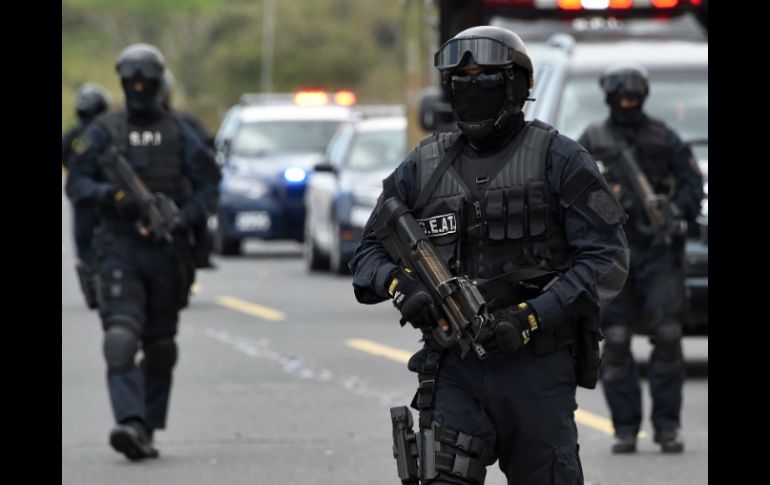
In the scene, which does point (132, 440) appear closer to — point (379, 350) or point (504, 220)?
point (504, 220)

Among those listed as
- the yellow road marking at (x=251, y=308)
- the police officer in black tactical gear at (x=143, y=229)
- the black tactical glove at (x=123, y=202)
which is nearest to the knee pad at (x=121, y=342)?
the police officer in black tactical gear at (x=143, y=229)

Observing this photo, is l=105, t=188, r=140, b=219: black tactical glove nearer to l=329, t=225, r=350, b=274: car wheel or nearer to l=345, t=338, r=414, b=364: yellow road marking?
l=345, t=338, r=414, b=364: yellow road marking

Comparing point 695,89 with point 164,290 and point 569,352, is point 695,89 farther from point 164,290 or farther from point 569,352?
point 569,352

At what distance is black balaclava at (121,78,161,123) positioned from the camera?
10.2 m

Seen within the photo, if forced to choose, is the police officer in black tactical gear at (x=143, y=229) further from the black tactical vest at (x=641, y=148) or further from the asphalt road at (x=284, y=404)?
the black tactical vest at (x=641, y=148)

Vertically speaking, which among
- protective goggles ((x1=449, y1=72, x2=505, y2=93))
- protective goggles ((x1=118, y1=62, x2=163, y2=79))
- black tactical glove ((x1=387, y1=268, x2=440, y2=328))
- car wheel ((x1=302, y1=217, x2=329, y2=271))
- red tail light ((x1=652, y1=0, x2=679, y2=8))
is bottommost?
car wheel ((x1=302, y1=217, x2=329, y2=271))

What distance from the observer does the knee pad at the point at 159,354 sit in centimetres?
1026

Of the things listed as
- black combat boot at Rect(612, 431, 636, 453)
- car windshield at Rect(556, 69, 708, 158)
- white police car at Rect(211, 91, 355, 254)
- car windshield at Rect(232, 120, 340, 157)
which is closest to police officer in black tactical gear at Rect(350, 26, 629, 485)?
black combat boot at Rect(612, 431, 636, 453)

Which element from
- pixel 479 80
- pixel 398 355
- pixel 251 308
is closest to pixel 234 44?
pixel 251 308

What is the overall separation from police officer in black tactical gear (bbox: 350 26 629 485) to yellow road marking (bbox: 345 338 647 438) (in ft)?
15.1
